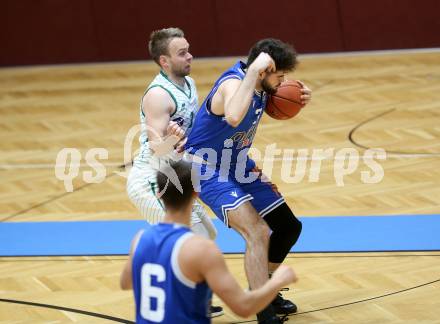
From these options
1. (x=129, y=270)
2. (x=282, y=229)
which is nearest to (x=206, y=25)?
(x=282, y=229)

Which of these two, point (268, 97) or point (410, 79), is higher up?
point (268, 97)

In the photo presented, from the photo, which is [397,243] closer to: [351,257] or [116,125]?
[351,257]

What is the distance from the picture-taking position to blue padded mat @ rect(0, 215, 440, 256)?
707 cm

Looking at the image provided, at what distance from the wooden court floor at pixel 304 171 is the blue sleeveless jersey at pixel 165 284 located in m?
2.13

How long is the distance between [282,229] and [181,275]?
2.10 m

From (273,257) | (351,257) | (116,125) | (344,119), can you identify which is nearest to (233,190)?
(273,257)

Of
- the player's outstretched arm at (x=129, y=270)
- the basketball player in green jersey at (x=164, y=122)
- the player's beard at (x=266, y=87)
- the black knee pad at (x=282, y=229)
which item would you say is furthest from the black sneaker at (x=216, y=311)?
the player's outstretched arm at (x=129, y=270)

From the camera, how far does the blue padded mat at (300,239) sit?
23.2ft

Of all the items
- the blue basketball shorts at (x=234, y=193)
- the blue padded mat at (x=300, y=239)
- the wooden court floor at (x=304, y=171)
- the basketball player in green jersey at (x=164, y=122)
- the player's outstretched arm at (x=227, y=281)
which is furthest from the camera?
the blue padded mat at (x=300, y=239)

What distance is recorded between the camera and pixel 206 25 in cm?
1489

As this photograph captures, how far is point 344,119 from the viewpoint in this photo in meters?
10.8

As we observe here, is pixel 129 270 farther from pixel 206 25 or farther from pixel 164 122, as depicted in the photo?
pixel 206 25

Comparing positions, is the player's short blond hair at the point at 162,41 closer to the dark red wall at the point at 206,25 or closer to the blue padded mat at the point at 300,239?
the blue padded mat at the point at 300,239

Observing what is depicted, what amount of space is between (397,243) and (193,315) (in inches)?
136
